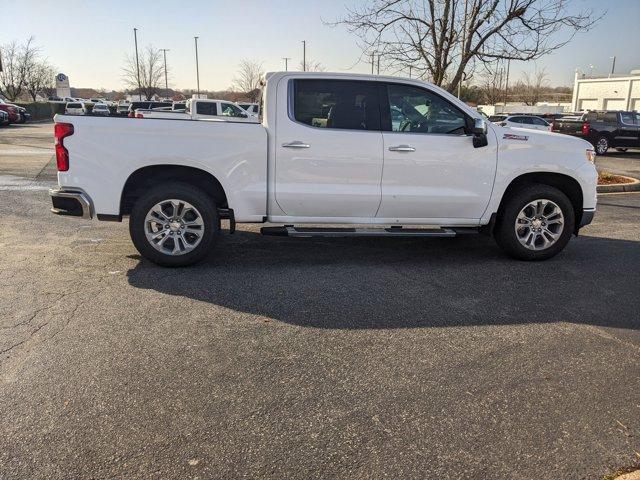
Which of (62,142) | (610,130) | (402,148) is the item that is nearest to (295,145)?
(402,148)

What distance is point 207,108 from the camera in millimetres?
21797

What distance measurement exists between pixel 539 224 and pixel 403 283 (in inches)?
77.3

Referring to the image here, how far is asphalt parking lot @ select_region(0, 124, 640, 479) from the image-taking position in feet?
8.98

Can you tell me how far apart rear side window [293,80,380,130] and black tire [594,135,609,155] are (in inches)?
749

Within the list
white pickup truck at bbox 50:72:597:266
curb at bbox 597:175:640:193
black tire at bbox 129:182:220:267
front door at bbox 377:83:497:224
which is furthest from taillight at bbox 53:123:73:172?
curb at bbox 597:175:640:193

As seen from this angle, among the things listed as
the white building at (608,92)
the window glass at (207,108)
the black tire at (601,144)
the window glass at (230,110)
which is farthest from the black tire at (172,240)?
the white building at (608,92)

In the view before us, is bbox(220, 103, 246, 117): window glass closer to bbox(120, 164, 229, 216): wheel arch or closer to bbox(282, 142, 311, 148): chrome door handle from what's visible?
bbox(120, 164, 229, 216): wheel arch

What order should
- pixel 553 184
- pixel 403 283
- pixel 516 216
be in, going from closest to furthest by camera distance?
pixel 403 283 → pixel 516 216 → pixel 553 184

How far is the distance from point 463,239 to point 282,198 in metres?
3.03

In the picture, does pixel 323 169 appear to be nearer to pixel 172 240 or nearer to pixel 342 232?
pixel 342 232

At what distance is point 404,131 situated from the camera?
19.1ft

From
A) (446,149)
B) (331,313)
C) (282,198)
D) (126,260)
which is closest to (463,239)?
(446,149)

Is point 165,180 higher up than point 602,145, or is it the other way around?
point 165,180

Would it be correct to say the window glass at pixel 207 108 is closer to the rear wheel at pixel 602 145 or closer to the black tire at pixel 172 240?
the rear wheel at pixel 602 145
